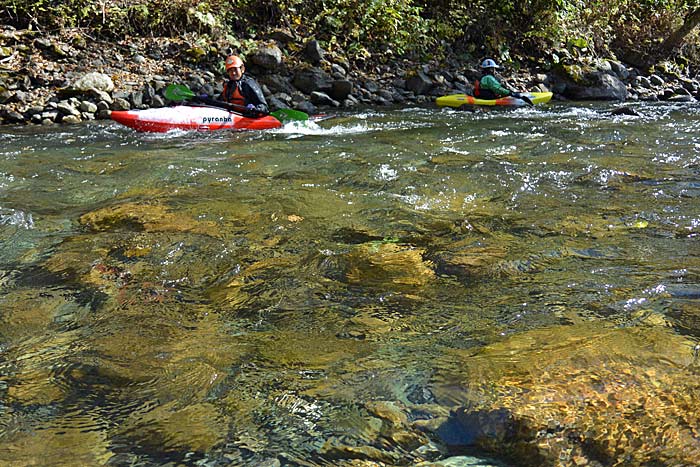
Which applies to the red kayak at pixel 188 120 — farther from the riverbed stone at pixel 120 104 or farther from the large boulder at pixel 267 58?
the large boulder at pixel 267 58

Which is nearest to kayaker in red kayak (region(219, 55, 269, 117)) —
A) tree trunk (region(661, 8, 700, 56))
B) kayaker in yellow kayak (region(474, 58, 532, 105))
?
kayaker in yellow kayak (region(474, 58, 532, 105))

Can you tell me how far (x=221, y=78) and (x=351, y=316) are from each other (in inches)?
395

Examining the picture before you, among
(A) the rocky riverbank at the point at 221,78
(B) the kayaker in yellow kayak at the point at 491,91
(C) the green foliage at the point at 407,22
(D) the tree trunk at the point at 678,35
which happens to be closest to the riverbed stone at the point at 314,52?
(A) the rocky riverbank at the point at 221,78

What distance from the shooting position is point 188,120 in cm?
830

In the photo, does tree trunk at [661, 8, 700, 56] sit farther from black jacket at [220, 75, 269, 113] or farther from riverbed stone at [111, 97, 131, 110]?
riverbed stone at [111, 97, 131, 110]

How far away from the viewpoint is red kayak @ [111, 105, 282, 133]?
319 inches

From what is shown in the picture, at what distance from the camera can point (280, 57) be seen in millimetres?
12164

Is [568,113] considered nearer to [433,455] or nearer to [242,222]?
[242,222]

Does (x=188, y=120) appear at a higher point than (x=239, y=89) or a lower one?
lower

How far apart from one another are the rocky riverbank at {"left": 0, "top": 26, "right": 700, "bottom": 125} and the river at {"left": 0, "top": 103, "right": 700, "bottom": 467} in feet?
15.7

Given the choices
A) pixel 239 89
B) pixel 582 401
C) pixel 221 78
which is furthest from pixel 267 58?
pixel 582 401

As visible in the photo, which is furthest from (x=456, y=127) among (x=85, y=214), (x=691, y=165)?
(x=85, y=214)

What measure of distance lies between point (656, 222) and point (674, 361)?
2.20 meters

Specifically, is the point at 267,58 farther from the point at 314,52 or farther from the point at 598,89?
the point at 598,89
